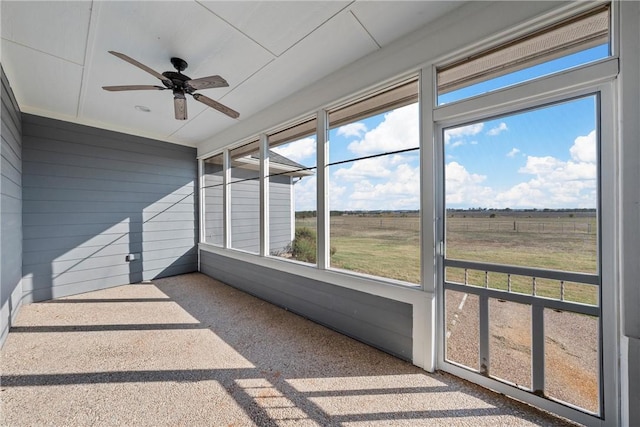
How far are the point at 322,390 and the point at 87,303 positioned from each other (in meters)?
3.92

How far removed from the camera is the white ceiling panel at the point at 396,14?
6.19 ft

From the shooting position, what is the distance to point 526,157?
1.82 m

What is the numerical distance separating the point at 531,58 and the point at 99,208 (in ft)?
19.6

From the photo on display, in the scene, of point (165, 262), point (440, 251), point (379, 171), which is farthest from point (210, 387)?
point (165, 262)

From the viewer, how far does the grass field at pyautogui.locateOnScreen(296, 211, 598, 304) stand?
1641 mm

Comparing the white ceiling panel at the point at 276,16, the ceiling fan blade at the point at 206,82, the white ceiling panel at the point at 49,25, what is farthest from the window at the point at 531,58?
the white ceiling panel at the point at 49,25

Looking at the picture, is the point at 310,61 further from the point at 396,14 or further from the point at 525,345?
the point at 525,345

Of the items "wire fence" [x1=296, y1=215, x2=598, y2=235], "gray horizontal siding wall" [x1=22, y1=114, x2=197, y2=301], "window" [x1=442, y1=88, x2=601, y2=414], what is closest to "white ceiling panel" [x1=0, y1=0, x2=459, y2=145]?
"gray horizontal siding wall" [x1=22, y1=114, x2=197, y2=301]

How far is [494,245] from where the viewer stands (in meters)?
1.97

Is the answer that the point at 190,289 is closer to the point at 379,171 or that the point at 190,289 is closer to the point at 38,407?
the point at 38,407

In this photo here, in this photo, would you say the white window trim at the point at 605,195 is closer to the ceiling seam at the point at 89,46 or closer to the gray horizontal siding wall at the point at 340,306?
the gray horizontal siding wall at the point at 340,306

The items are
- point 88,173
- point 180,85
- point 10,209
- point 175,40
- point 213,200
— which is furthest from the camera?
point 213,200

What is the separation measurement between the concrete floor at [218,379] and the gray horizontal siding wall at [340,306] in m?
0.12

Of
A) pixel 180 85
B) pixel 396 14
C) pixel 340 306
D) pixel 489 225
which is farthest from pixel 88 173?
pixel 489 225
